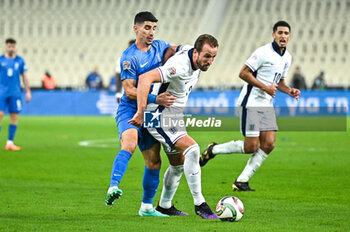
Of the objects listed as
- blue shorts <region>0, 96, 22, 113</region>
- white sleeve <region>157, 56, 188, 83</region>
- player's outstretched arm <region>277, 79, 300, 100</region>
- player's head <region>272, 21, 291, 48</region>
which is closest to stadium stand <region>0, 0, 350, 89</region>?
blue shorts <region>0, 96, 22, 113</region>

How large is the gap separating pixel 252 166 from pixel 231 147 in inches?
18.3

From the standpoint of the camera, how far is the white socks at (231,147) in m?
9.48

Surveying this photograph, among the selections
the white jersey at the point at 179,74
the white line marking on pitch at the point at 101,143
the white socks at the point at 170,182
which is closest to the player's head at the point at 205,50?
the white jersey at the point at 179,74

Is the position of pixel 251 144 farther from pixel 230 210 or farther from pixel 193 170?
pixel 230 210

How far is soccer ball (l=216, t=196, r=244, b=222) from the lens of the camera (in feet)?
21.7

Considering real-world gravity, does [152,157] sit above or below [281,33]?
below

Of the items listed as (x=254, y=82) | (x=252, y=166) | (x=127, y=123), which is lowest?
(x=252, y=166)

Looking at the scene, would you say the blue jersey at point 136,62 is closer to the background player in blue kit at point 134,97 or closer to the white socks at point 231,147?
the background player in blue kit at point 134,97

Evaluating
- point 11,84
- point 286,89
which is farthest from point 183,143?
point 11,84

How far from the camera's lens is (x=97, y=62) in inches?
1363

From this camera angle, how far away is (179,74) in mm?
6645

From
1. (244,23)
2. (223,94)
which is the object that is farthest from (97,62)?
(223,94)

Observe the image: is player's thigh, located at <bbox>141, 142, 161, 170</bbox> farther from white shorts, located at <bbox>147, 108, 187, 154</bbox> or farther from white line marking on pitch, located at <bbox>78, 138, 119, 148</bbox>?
white line marking on pitch, located at <bbox>78, 138, 119, 148</bbox>

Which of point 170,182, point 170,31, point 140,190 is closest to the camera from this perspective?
point 170,182
